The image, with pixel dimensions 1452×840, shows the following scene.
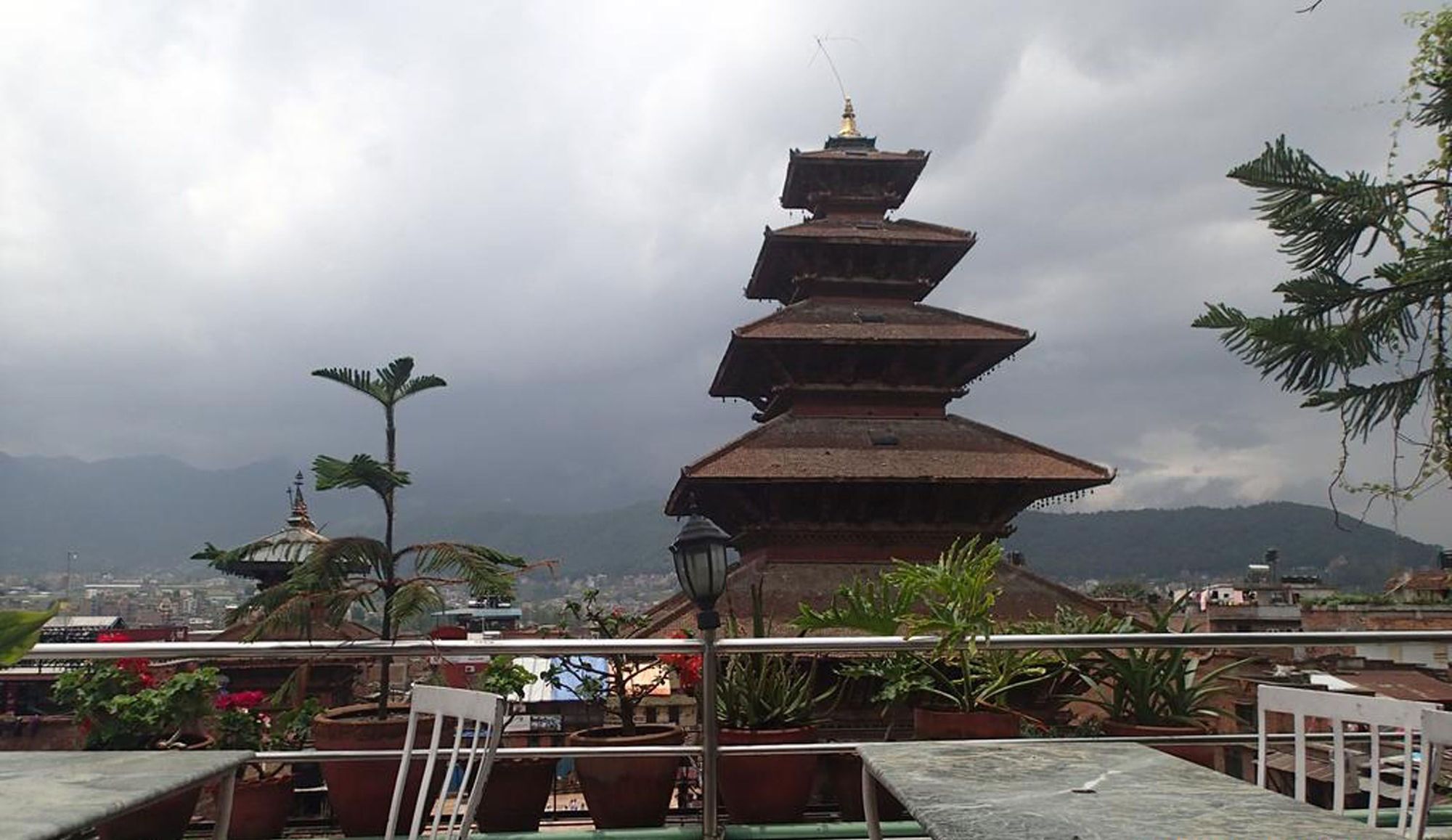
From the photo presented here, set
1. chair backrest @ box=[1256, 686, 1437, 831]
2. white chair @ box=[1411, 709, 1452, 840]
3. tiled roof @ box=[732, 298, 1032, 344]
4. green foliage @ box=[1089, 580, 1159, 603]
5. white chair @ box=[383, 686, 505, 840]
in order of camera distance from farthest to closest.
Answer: tiled roof @ box=[732, 298, 1032, 344] < green foliage @ box=[1089, 580, 1159, 603] < white chair @ box=[383, 686, 505, 840] < chair backrest @ box=[1256, 686, 1437, 831] < white chair @ box=[1411, 709, 1452, 840]

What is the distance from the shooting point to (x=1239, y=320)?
19.5 ft

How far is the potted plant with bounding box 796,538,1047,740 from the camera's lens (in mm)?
4051

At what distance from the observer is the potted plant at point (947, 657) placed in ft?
13.3

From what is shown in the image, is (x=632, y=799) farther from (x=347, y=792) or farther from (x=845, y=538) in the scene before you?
(x=845, y=538)

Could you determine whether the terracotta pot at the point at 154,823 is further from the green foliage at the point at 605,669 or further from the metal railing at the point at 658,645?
the green foliage at the point at 605,669

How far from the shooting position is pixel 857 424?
13.6 meters

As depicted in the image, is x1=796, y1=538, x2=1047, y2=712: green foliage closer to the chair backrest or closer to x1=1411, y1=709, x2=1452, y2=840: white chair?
the chair backrest

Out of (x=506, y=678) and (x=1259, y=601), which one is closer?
(x=506, y=678)

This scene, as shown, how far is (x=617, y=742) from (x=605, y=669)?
1008 mm

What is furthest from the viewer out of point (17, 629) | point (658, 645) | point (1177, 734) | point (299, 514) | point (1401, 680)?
point (299, 514)

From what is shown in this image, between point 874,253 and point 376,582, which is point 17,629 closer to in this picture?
point 376,582

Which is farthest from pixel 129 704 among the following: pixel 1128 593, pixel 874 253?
pixel 1128 593

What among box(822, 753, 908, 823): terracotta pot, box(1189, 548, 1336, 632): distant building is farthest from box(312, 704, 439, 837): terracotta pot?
box(1189, 548, 1336, 632): distant building

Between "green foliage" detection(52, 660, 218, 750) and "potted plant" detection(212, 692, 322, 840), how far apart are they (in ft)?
0.44
